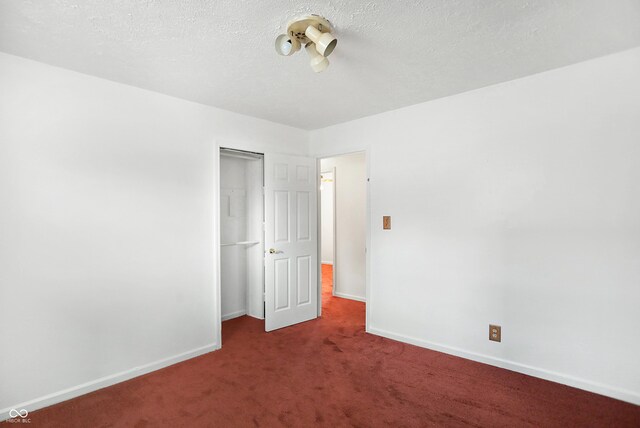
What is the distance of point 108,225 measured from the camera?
103 inches

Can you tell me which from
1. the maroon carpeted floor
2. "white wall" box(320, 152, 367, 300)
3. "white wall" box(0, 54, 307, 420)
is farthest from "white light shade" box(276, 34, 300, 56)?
"white wall" box(320, 152, 367, 300)

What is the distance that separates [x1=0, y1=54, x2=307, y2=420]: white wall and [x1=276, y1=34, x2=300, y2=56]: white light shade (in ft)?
5.03

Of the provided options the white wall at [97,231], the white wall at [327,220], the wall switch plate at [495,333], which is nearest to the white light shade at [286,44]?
the white wall at [97,231]

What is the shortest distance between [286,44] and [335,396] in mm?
2452

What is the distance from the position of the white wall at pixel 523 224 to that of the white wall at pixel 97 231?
6.47ft

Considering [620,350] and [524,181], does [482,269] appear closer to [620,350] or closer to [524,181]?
[524,181]

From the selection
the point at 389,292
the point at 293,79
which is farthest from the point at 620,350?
the point at 293,79

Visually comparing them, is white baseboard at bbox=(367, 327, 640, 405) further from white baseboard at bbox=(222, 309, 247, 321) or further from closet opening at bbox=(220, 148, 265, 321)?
white baseboard at bbox=(222, 309, 247, 321)

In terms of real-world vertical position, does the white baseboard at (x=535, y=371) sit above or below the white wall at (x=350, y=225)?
below

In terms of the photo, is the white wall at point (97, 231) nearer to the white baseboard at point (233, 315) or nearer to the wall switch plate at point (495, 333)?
the white baseboard at point (233, 315)

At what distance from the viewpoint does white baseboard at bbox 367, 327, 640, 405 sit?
91.3 inches

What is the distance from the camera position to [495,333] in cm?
284

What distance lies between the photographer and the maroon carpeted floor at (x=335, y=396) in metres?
2.14

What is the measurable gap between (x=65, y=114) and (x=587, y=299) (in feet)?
13.7
